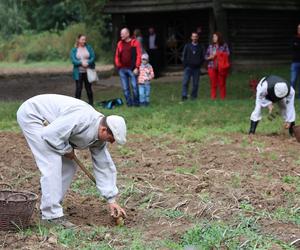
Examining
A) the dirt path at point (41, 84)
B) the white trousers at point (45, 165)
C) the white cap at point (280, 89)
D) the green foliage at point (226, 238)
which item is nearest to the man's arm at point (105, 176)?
the white trousers at point (45, 165)

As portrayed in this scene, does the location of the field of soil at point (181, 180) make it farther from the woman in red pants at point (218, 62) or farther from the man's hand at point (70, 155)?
the woman in red pants at point (218, 62)

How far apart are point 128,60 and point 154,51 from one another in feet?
29.6

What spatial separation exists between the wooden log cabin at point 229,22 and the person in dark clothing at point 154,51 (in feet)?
2.70

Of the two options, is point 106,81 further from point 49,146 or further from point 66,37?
point 66,37

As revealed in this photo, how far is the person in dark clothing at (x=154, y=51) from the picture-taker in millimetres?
23214

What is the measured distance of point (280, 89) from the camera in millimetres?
10469

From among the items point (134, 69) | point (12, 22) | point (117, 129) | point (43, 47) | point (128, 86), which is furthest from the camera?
point (12, 22)

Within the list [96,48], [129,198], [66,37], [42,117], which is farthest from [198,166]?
[66,37]

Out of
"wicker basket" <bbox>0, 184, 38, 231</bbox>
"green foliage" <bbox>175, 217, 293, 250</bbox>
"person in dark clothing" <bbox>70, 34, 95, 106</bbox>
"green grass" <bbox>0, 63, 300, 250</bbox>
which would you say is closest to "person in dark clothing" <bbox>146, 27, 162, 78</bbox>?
"green grass" <bbox>0, 63, 300, 250</bbox>

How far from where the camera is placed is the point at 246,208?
6551 mm

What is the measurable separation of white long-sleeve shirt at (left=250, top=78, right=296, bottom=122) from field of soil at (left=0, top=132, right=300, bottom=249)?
430 millimetres

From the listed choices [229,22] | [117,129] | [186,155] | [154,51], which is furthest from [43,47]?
[117,129]

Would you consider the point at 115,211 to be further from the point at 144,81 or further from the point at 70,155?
the point at 144,81

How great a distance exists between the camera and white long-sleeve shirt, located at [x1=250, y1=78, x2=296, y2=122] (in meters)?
10.8
